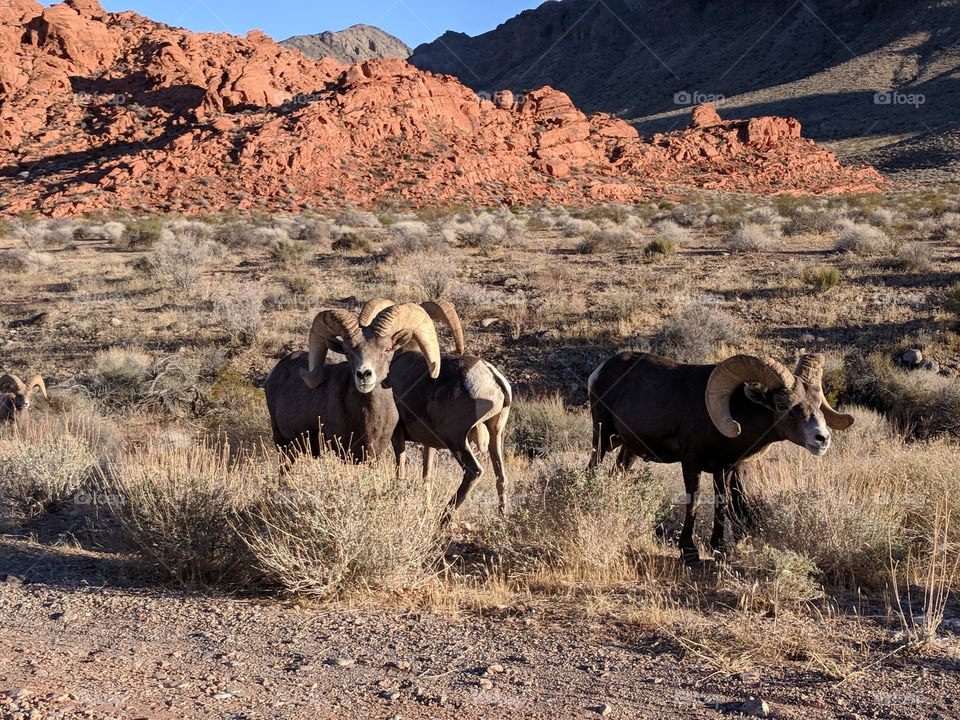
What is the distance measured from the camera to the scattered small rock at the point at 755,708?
3.76 metres

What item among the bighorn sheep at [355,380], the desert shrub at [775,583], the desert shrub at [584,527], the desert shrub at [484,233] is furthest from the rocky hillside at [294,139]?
the desert shrub at [775,583]

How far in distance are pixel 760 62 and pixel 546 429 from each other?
90.5 metres

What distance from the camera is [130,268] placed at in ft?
76.9

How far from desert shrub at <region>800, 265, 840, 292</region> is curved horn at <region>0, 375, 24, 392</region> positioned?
46.1 feet

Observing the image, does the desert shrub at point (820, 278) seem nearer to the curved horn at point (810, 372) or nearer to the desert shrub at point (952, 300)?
the desert shrub at point (952, 300)

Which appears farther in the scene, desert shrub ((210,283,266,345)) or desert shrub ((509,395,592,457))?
desert shrub ((210,283,266,345))

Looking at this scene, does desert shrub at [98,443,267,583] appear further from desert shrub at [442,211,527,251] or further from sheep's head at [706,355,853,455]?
desert shrub at [442,211,527,251]

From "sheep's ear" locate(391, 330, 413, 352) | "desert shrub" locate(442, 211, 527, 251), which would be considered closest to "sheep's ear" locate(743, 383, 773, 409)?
"sheep's ear" locate(391, 330, 413, 352)

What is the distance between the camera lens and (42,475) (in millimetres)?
7262

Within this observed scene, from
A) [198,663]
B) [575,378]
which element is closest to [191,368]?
[575,378]

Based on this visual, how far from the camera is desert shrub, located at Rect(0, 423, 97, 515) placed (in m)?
7.09

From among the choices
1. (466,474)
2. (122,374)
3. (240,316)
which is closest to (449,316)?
(466,474)

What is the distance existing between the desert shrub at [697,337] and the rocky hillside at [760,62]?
54.2 m

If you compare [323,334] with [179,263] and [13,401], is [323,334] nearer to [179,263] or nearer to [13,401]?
[13,401]
